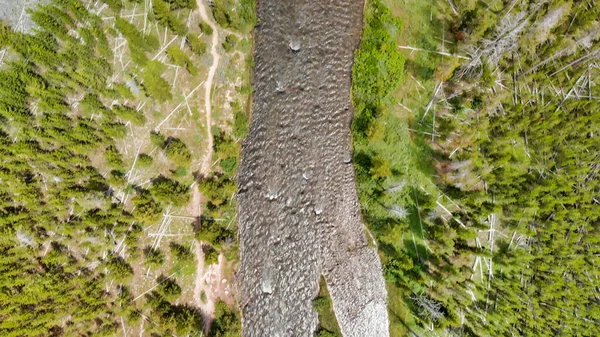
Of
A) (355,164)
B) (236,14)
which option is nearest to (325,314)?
(355,164)

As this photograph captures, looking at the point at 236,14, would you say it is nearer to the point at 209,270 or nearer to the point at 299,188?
the point at 299,188

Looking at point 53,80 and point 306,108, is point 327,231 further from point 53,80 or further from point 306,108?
point 53,80

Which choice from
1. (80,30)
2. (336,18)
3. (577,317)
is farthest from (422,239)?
(80,30)

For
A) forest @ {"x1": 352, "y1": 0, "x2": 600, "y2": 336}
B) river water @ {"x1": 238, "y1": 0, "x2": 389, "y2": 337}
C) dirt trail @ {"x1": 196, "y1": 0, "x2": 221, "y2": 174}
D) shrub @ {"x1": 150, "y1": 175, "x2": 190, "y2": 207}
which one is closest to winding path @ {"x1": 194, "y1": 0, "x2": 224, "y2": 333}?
dirt trail @ {"x1": 196, "y1": 0, "x2": 221, "y2": 174}

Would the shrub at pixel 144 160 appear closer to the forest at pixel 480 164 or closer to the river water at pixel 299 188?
the river water at pixel 299 188

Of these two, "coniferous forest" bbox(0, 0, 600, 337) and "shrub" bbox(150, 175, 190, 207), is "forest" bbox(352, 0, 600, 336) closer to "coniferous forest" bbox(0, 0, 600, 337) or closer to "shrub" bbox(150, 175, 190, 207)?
"coniferous forest" bbox(0, 0, 600, 337)

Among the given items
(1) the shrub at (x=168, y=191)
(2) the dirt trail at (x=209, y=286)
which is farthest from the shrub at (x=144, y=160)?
(2) the dirt trail at (x=209, y=286)
